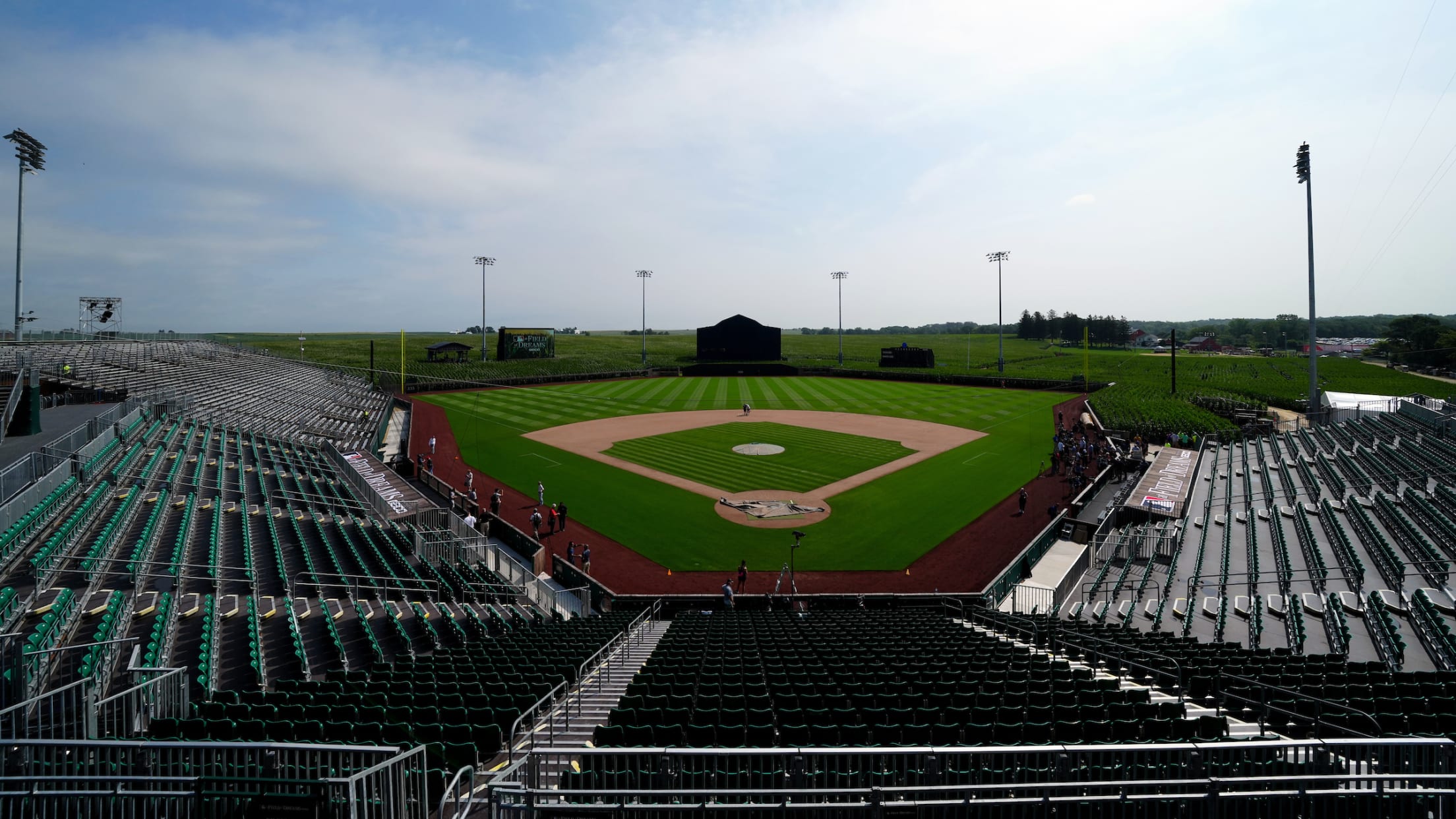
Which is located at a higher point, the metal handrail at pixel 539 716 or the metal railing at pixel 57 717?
the metal railing at pixel 57 717

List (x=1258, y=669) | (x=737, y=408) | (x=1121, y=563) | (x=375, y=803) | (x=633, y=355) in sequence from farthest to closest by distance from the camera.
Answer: (x=633, y=355) → (x=737, y=408) → (x=1121, y=563) → (x=1258, y=669) → (x=375, y=803)

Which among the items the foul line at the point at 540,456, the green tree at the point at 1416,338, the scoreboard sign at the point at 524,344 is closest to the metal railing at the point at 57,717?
the foul line at the point at 540,456

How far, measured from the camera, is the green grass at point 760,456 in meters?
32.8

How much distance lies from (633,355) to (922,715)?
111m

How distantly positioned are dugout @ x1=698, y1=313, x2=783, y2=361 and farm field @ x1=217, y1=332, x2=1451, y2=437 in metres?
4.61

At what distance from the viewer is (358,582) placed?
16.1 meters

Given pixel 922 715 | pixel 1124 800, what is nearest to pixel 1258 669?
pixel 922 715

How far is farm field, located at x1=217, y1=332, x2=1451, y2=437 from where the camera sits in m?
50.7

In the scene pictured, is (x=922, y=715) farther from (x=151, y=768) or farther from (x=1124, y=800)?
(x=151, y=768)

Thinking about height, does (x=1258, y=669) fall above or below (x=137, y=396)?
below

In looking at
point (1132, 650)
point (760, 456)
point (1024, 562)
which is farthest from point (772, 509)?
point (1132, 650)

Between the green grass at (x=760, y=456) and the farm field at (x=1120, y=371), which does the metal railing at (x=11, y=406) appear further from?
the farm field at (x=1120, y=371)

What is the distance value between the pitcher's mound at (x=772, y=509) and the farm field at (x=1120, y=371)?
26650 mm

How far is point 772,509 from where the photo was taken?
28.0 m
